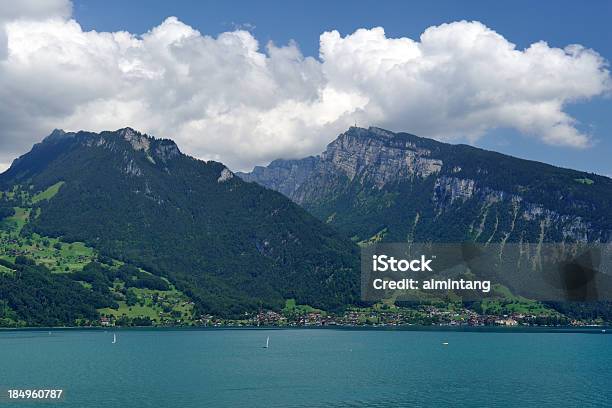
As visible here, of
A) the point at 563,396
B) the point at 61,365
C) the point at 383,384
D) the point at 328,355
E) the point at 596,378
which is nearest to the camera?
the point at 563,396

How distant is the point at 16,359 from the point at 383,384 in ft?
317

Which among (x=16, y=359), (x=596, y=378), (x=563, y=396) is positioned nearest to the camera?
(x=563, y=396)

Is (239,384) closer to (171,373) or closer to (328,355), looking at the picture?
(171,373)

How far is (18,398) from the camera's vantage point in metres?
100

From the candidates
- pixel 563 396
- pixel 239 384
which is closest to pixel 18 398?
pixel 239 384

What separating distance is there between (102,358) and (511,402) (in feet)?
353

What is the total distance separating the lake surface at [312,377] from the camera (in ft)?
336

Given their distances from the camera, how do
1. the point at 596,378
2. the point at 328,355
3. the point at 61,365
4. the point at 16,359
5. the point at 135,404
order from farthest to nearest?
1. the point at 328,355
2. the point at 16,359
3. the point at 61,365
4. the point at 596,378
5. the point at 135,404

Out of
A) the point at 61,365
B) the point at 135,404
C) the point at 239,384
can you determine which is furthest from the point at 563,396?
the point at 61,365

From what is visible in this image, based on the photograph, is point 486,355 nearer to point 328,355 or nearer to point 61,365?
point 328,355

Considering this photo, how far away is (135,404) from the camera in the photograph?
98.6m

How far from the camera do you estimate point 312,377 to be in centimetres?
13000

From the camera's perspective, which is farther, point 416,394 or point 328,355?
point 328,355

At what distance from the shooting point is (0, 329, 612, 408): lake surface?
10250cm
